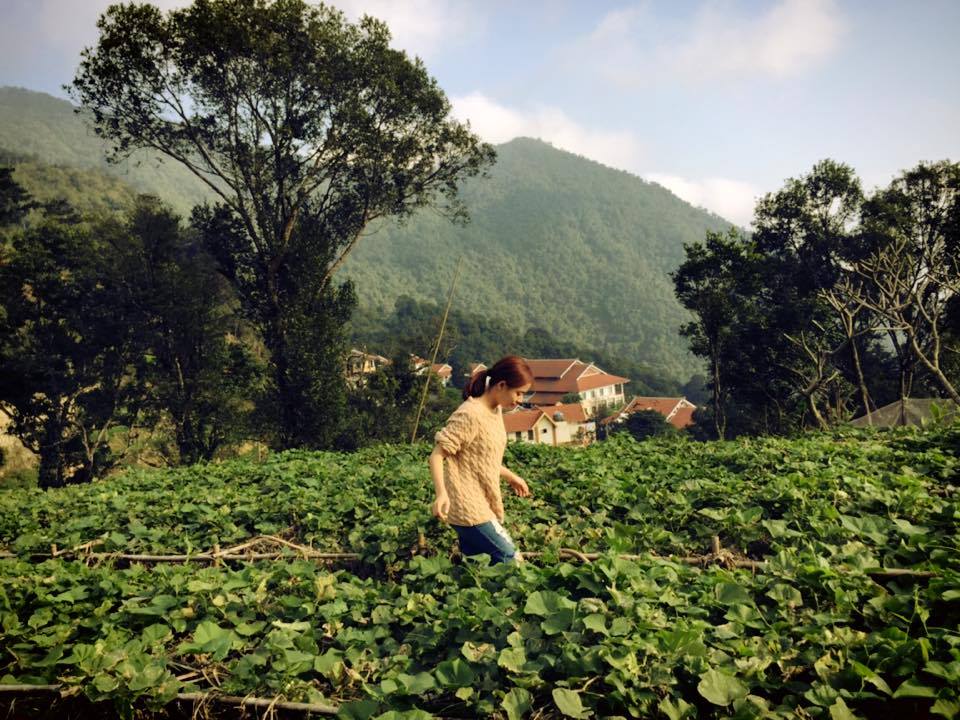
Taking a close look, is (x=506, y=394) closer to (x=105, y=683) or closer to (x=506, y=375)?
(x=506, y=375)

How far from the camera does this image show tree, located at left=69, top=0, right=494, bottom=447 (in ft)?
53.1

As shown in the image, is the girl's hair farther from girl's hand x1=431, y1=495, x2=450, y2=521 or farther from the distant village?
the distant village

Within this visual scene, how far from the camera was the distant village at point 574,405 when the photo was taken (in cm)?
4984

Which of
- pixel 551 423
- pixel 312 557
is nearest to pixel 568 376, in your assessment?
pixel 551 423

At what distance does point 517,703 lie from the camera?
6.16ft

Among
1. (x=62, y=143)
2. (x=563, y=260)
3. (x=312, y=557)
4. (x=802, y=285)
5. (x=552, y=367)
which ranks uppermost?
(x=62, y=143)

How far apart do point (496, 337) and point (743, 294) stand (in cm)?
3971

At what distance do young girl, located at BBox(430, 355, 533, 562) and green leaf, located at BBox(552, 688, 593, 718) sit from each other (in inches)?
57.3

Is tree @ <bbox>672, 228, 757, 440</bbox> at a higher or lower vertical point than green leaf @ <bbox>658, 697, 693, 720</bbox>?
higher

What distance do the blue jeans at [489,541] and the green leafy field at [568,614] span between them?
1.02ft

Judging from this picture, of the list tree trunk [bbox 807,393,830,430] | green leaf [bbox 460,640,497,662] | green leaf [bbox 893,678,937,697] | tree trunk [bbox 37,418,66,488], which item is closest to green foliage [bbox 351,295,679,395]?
tree trunk [bbox 37,418,66,488]

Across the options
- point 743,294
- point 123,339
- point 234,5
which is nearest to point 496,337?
point 743,294

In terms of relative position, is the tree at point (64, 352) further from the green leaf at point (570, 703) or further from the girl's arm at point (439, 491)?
the green leaf at point (570, 703)

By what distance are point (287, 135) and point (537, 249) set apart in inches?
3999
